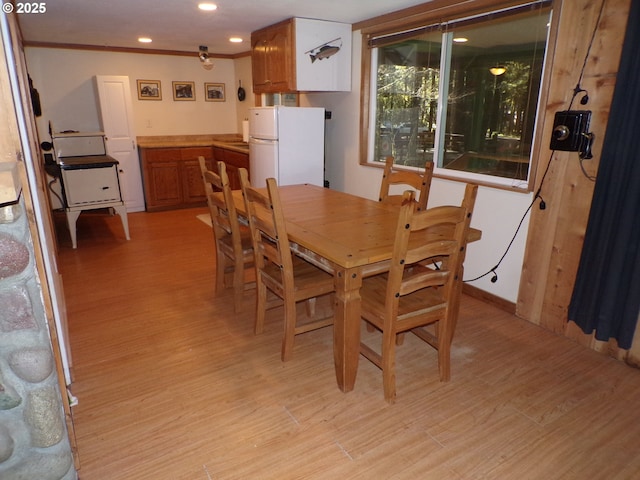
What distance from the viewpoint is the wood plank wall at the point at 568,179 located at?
2.24m

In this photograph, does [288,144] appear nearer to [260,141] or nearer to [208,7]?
[260,141]

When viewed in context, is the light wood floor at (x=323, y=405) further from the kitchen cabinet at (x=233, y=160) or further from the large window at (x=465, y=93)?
the kitchen cabinet at (x=233, y=160)

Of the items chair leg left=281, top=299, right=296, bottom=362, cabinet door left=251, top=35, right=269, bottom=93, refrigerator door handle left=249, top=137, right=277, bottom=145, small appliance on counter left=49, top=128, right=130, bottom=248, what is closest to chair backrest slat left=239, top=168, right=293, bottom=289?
chair leg left=281, top=299, right=296, bottom=362

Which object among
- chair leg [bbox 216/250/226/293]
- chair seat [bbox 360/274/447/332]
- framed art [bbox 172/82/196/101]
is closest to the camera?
chair seat [bbox 360/274/447/332]

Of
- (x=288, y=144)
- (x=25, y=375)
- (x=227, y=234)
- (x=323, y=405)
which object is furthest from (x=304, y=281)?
(x=288, y=144)

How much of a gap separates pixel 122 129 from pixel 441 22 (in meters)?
4.07

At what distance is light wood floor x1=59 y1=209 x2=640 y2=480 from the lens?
172cm

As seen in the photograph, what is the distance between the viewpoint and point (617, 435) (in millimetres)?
1866

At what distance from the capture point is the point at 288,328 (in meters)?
2.31

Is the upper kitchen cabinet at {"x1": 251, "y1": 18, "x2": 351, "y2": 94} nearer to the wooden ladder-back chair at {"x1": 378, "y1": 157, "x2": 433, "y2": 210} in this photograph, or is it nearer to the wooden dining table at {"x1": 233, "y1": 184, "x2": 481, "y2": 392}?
the wooden ladder-back chair at {"x1": 378, "y1": 157, "x2": 433, "y2": 210}

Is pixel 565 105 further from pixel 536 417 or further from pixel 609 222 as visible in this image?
pixel 536 417

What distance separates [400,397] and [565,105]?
1.87 m

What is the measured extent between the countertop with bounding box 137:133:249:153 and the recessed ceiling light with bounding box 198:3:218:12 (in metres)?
1.94

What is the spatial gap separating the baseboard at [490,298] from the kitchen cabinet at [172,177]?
4.04m
